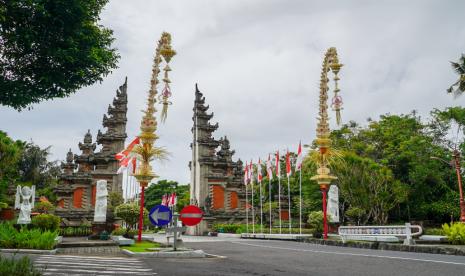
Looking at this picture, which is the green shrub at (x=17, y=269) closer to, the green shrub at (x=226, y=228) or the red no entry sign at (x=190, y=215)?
the red no entry sign at (x=190, y=215)

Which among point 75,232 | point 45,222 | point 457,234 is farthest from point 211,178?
point 457,234

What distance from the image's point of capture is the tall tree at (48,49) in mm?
10383

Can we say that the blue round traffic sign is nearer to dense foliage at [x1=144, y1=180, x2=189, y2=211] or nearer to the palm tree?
the palm tree

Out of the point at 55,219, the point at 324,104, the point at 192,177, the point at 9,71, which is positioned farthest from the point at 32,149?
the point at 9,71

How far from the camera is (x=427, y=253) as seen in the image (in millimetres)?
15188

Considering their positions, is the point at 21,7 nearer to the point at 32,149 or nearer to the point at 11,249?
the point at 11,249

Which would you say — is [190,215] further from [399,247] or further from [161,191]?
[161,191]

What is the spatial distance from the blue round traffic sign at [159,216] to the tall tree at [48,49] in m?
5.01

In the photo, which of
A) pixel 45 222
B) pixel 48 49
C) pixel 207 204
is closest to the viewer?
pixel 48 49

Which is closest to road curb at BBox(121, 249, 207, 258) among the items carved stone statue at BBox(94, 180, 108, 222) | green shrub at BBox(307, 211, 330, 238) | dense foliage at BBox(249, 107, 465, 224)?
carved stone statue at BBox(94, 180, 108, 222)

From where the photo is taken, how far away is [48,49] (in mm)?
10953

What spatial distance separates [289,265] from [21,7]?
Answer: 9.77m

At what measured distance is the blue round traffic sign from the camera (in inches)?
561

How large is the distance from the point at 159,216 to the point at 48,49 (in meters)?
6.70
